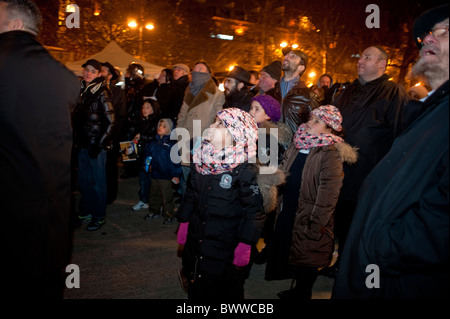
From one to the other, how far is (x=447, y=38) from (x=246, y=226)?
190 centimetres

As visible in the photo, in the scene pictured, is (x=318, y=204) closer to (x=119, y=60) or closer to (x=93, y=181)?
(x=93, y=181)

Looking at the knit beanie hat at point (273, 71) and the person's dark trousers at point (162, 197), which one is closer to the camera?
the knit beanie hat at point (273, 71)

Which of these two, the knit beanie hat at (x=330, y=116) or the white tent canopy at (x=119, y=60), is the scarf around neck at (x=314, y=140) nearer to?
the knit beanie hat at (x=330, y=116)

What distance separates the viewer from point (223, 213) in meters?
2.65

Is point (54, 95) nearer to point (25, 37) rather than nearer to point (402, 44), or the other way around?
point (25, 37)

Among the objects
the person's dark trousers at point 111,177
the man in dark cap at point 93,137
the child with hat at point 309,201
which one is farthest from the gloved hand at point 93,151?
the child with hat at point 309,201

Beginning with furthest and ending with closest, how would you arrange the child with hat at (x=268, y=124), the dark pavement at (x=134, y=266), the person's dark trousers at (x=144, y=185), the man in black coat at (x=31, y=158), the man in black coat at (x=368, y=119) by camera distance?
the person's dark trousers at (x=144, y=185) < the child with hat at (x=268, y=124) < the man in black coat at (x=368, y=119) < the dark pavement at (x=134, y=266) < the man in black coat at (x=31, y=158)

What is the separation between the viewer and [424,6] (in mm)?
13258

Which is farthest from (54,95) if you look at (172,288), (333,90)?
(333,90)

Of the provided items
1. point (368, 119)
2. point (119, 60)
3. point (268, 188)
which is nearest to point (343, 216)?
point (368, 119)

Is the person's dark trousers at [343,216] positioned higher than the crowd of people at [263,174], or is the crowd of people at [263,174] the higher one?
the crowd of people at [263,174]

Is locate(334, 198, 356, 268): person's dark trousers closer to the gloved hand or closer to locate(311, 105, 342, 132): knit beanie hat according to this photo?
locate(311, 105, 342, 132): knit beanie hat

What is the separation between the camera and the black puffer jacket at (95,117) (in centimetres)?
474

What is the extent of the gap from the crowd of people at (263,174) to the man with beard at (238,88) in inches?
1.0
